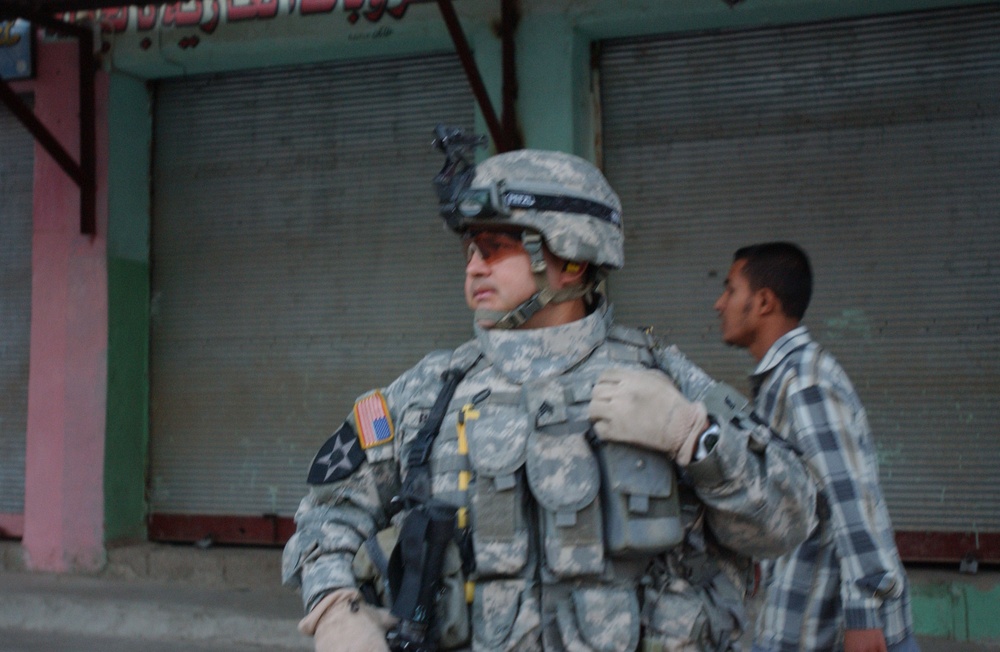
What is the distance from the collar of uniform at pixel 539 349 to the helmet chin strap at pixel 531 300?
3 cm

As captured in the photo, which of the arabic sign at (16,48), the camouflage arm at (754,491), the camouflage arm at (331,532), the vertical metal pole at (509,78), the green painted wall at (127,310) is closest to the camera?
the camouflage arm at (754,491)

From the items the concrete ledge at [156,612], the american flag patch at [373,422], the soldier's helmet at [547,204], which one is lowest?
the concrete ledge at [156,612]

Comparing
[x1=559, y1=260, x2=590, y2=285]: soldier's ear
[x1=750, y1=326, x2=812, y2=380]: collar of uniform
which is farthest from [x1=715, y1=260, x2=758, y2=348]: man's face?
[x1=559, y1=260, x2=590, y2=285]: soldier's ear

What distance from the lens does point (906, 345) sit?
5312 millimetres

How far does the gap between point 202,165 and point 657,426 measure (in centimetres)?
551

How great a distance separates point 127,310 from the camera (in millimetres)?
6609

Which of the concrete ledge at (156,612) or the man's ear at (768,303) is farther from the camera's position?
the concrete ledge at (156,612)

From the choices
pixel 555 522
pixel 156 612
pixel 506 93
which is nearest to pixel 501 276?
pixel 555 522

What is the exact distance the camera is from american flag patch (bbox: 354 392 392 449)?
2.17 meters

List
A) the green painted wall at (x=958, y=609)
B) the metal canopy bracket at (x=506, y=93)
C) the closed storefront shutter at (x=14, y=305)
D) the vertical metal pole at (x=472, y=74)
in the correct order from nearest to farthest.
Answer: the green painted wall at (x=958, y=609) → the vertical metal pole at (x=472, y=74) → the metal canopy bracket at (x=506, y=93) → the closed storefront shutter at (x=14, y=305)

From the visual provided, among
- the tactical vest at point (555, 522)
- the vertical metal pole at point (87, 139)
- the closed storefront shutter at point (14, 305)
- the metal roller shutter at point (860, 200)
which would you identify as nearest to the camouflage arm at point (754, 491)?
the tactical vest at point (555, 522)

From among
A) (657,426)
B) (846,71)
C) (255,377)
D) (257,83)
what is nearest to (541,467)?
(657,426)

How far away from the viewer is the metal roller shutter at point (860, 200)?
206 inches

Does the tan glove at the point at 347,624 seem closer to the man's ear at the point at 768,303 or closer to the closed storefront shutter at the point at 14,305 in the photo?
the man's ear at the point at 768,303
